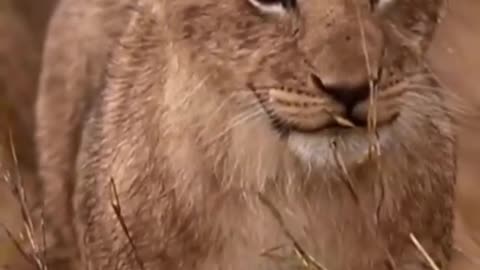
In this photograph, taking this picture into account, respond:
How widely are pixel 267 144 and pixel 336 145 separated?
0.19 metres

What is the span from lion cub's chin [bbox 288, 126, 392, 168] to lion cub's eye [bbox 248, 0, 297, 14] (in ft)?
0.60

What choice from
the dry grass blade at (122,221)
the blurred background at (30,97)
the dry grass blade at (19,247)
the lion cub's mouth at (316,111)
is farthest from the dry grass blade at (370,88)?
the blurred background at (30,97)

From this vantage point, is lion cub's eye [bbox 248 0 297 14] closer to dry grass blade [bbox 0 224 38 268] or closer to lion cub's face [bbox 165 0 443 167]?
lion cub's face [bbox 165 0 443 167]

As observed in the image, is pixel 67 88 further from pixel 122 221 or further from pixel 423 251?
pixel 423 251

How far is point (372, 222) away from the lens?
271cm

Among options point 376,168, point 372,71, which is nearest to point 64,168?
point 376,168

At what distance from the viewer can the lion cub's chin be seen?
2439 millimetres

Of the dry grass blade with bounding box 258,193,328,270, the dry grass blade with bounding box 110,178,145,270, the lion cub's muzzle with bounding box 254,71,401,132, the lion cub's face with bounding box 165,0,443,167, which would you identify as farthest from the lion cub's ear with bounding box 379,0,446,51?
the dry grass blade with bounding box 110,178,145,270

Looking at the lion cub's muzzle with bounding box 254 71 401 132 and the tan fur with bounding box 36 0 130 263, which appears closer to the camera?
the lion cub's muzzle with bounding box 254 71 401 132

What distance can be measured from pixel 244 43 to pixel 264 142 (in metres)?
0.17

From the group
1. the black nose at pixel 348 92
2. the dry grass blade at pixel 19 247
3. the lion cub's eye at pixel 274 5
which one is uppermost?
the lion cub's eye at pixel 274 5

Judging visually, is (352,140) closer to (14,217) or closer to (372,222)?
(372,222)

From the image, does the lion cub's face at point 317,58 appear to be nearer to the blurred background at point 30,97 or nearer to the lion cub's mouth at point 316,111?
the lion cub's mouth at point 316,111

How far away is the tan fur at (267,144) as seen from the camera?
2439mm
